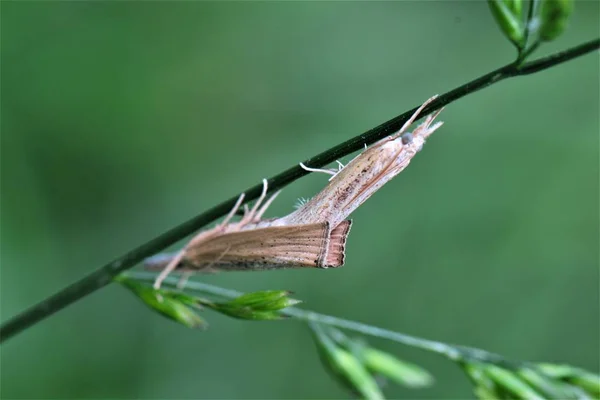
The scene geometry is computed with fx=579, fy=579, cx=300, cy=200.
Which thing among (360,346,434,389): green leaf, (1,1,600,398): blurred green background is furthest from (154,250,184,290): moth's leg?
Result: (1,1,600,398): blurred green background

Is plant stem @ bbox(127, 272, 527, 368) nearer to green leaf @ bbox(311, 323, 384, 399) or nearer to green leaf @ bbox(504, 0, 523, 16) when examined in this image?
green leaf @ bbox(311, 323, 384, 399)

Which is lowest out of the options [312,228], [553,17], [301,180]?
[312,228]

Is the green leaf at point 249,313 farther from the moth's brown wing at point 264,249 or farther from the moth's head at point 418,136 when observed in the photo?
the moth's head at point 418,136

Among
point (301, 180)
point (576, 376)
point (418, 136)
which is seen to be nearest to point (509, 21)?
point (418, 136)

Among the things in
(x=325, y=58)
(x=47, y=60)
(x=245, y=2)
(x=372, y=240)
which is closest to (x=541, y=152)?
(x=372, y=240)

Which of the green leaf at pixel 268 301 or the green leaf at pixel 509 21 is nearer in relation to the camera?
the green leaf at pixel 509 21

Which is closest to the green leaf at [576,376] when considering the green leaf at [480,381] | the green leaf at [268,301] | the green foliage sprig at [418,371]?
the green foliage sprig at [418,371]

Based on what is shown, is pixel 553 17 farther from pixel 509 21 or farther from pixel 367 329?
pixel 367 329
